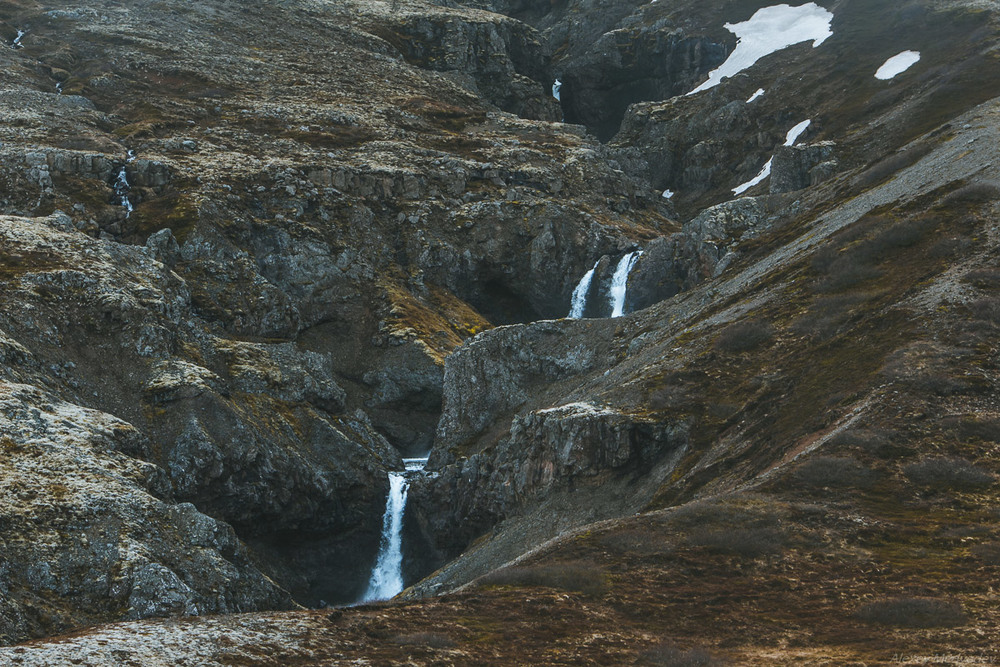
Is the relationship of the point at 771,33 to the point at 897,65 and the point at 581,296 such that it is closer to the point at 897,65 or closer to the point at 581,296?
the point at 897,65

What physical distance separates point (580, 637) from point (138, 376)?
41.5 meters

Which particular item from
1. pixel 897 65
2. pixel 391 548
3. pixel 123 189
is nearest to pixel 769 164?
pixel 897 65

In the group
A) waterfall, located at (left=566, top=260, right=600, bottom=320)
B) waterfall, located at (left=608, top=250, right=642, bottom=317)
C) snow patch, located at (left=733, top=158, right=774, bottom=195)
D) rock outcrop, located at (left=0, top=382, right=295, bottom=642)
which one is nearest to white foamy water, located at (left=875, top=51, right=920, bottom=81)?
snow patch, located at (left=733, top=158, right=774, bottom=195)

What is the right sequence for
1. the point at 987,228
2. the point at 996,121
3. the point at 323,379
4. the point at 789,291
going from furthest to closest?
the point at 323,379 < the point at 996,121 < the point at 789,291 < the point at 987,228

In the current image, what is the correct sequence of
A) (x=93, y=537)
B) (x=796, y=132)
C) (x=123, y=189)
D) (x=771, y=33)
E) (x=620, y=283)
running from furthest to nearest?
(x=771, y=33), (x=796, y=132), (x=620, y=283), (x=123, y=189), (x=93, y=537)

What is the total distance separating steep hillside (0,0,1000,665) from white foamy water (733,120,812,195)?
818 mm

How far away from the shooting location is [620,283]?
3351 inches

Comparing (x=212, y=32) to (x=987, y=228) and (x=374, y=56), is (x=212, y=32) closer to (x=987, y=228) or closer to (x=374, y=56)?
(x=374, y=56)

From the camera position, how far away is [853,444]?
33.9m

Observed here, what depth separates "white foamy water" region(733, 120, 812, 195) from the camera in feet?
344

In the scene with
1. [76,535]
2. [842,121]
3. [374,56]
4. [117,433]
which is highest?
[374,56]

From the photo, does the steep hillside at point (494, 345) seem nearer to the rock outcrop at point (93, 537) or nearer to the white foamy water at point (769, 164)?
the rock outcrop at point (93, 537)

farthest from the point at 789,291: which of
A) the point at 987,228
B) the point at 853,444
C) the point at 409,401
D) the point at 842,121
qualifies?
the point at 842,121

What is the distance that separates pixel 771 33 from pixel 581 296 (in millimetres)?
68117
